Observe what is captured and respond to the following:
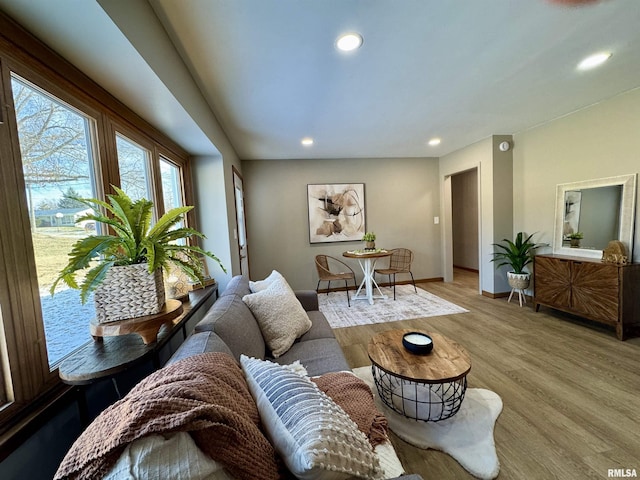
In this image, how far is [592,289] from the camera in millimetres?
2598

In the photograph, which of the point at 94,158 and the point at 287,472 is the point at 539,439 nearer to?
the point at 287,472

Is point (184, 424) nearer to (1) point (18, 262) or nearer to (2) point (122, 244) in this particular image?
(2) point (122, 244)

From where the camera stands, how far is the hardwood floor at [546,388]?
4.23 ft

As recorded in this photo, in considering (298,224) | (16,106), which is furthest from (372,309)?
(16,106)

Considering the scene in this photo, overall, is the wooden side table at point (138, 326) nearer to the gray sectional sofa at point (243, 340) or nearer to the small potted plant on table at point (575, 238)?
the gray sectional sofa at point (243, 340)

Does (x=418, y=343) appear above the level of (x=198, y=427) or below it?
below

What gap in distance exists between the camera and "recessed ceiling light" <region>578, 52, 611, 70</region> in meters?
1.85

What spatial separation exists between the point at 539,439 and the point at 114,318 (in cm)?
229

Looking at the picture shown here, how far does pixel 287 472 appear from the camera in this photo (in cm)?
69

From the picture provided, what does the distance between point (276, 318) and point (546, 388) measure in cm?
204

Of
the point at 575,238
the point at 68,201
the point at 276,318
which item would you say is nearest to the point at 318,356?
the point at 276,318

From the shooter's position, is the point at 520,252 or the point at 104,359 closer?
the point at 104,359

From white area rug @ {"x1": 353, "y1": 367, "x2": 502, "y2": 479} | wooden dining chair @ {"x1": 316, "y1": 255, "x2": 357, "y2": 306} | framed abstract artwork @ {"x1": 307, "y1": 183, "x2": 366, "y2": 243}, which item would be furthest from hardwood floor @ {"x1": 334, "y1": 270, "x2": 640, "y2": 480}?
framed abstract artwork @ {"x1": 307, "y1": 183, "x2": 366, "y2": 243}

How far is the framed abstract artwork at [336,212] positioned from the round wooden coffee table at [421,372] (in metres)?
2.87
